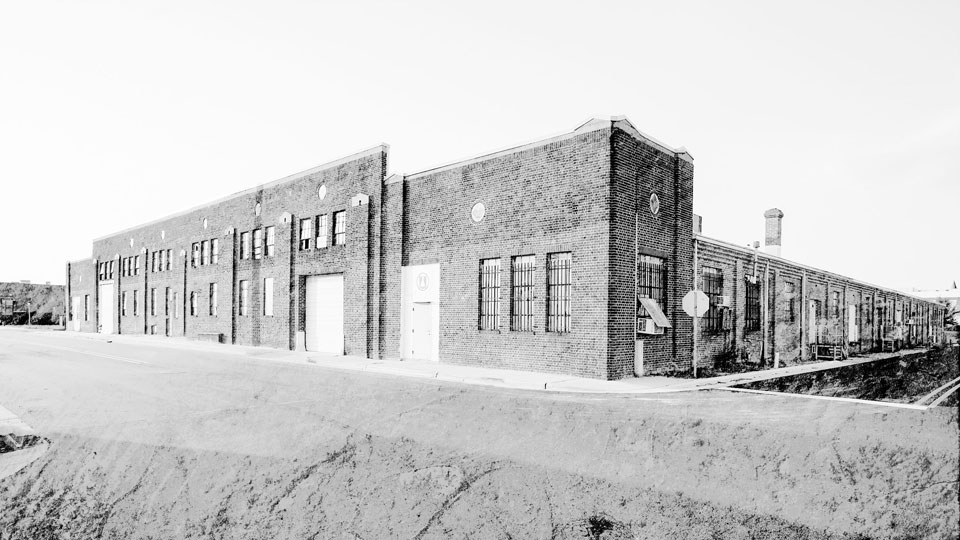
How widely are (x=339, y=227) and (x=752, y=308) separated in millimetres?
17753

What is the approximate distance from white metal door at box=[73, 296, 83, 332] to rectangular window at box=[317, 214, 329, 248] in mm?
40078

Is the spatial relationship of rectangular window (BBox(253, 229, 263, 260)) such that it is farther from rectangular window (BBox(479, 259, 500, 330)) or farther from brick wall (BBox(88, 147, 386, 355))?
rectangular window (BBox(479, 259, 500, 330))

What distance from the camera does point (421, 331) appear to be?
800 inches

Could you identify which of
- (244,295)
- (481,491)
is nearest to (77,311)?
(244,295)

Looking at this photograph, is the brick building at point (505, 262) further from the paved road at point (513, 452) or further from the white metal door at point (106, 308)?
the white metal door at point (106, 308)

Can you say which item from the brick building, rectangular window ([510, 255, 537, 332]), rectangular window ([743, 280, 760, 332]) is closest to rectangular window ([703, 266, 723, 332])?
the brick building

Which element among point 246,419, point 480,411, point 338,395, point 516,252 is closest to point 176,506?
point 246,419

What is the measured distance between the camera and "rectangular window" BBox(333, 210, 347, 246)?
23.9 meters

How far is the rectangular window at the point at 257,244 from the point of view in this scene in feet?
94.9

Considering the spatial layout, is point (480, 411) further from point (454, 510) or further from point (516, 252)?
point (516, 252)

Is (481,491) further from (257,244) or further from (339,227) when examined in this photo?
(257,244)

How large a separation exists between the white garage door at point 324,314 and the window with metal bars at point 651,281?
12.7m

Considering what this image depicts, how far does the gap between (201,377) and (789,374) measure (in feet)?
58.6

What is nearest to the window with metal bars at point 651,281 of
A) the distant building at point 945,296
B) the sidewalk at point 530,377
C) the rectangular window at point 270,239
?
the sidewalk at point 530,377
